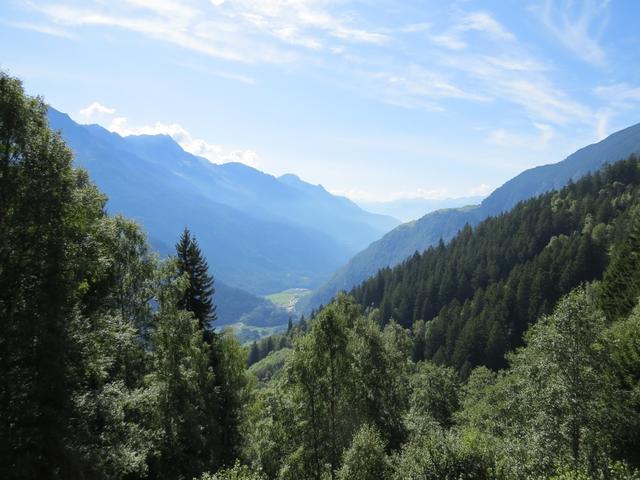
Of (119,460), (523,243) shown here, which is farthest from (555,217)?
(119,460)

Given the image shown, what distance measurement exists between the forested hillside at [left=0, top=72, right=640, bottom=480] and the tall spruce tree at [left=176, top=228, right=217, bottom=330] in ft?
0.60

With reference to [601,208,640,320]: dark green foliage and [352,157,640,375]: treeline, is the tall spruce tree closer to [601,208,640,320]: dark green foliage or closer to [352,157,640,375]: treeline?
[601,208,640,320]: dark green foliage

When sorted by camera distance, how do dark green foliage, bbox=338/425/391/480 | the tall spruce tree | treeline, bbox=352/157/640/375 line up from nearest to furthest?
dark green foliage, bbox=338/425/391/480, the tall spruce tree, treeline, bbox=352/157/640/375

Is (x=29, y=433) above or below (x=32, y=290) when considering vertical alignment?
below

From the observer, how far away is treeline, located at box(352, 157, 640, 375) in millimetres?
105000

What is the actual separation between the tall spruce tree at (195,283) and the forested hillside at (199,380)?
0.60 feet

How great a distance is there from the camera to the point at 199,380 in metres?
31.4

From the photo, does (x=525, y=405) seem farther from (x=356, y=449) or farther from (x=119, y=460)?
(x=119, y=460)

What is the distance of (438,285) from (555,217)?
45263mm

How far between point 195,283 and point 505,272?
125269 millimetres

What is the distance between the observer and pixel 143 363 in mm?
28266

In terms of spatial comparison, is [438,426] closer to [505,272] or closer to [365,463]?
[365,463]

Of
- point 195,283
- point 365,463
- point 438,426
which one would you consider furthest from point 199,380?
point 438,426

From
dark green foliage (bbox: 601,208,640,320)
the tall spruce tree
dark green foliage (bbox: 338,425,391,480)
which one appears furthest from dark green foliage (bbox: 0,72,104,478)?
dark green foliage (bbox: 601,208,640,320)
